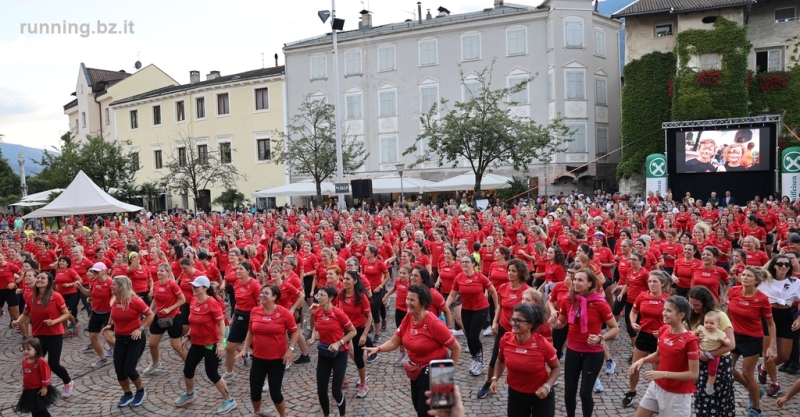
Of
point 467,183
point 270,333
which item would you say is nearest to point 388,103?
point 467,183

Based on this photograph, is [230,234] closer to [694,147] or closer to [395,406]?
[395,406]

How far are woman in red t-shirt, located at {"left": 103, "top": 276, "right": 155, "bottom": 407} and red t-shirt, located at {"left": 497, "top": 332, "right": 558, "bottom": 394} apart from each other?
4617 millimetres

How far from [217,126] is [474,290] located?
118 feet

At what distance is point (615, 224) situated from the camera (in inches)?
554

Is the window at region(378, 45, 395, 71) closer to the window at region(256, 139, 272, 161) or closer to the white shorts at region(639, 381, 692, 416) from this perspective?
the window at region(256, 139, 272, 161)

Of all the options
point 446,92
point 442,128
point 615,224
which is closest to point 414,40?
point 446,92

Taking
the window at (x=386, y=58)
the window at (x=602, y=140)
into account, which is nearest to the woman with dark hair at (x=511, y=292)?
the window at (x=602, y=140)

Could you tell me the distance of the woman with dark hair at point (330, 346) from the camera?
605 cm

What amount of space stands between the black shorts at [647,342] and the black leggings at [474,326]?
1.91 meters

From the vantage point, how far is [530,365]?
15.2 ft

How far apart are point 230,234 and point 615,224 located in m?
9.44

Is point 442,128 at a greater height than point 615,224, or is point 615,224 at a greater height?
point 442,128

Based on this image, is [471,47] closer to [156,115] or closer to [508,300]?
[156,115]

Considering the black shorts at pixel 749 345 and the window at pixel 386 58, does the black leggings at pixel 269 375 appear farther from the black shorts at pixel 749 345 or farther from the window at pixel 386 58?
the window at pixel 386 58
